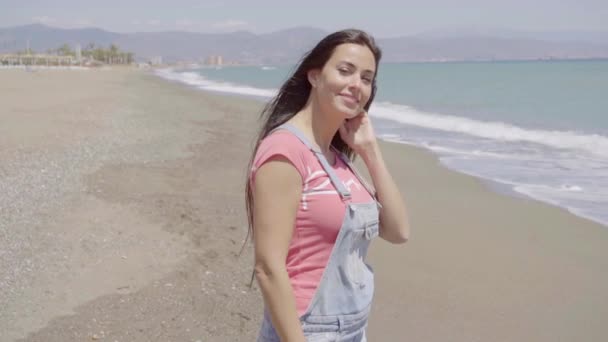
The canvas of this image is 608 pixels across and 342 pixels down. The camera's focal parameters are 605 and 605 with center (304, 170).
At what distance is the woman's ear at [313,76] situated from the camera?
6.22ft

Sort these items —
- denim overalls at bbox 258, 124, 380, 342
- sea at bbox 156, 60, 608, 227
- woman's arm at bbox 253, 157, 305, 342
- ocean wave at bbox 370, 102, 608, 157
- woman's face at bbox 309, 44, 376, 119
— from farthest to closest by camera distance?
ocean wave at bbox 370, 102, 608, 157, sea at bbox 156, 60, 608, 227, woman's face at bbox 309, 44, 376, 119, denim overalls at bbox 258, 124, 380, 342, woman's arm at bbox 253, 157, 305, 342

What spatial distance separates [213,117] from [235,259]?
14475 mm

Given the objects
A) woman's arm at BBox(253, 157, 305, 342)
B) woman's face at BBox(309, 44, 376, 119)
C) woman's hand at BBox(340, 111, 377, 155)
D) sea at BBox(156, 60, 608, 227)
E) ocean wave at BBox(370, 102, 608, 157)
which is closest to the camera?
woman's arm at BBox(253, 157, 305, 342)

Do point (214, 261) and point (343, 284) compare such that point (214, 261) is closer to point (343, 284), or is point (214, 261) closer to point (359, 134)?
point (359, 134)

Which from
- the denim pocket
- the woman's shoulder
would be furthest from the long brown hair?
the denim pocket

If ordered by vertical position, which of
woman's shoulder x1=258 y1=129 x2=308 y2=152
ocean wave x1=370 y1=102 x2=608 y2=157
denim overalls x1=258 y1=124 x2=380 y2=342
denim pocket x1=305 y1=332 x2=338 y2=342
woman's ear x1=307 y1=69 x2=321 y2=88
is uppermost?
woman's ear x1=307 y1=69 x2=321 y2=88

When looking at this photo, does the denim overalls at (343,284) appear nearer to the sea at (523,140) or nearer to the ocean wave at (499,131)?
the sea at (523,140)

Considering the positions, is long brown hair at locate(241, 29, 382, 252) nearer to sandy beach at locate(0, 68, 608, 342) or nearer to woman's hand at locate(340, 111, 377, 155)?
woman's hand at locate(340, 111, 377, 155)

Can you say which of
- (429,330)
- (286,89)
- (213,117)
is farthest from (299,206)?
(213,117)

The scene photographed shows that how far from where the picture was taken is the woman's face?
1842 mm

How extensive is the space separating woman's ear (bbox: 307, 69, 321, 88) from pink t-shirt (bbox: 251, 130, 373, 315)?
224mm

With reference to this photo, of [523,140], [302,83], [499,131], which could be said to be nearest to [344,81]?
[302,83]

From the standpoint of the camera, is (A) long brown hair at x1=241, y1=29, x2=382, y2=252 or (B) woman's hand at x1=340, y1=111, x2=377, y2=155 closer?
(A) long brown hair at x1=241, y1=29, x2=382, y2=252

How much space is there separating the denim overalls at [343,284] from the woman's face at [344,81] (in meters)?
0.16
